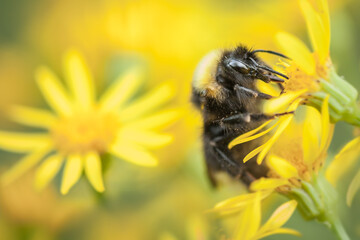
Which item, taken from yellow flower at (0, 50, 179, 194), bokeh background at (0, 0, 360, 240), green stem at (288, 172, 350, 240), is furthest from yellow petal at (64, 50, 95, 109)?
green stem at (288, 172, 350, 240)

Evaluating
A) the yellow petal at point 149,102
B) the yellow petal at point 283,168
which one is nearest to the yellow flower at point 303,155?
the yellow petal at point 283,168

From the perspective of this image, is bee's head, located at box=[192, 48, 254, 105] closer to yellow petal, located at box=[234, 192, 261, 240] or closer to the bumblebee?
the bumblebee

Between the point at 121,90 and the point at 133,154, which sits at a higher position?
the point at 121,90

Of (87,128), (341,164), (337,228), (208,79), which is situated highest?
(208,79)

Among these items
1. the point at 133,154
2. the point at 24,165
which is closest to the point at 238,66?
the point at 133,154

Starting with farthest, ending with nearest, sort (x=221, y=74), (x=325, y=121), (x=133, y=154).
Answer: (x=133, y=154), (x=221, y=74), (x=325, y=121)

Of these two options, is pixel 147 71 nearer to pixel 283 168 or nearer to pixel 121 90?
pixel 121 90

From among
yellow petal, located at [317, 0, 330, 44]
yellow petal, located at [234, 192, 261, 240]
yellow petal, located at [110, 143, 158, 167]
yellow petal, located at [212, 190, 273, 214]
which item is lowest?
yellow petal, located at [234, 192, 261, 240]
